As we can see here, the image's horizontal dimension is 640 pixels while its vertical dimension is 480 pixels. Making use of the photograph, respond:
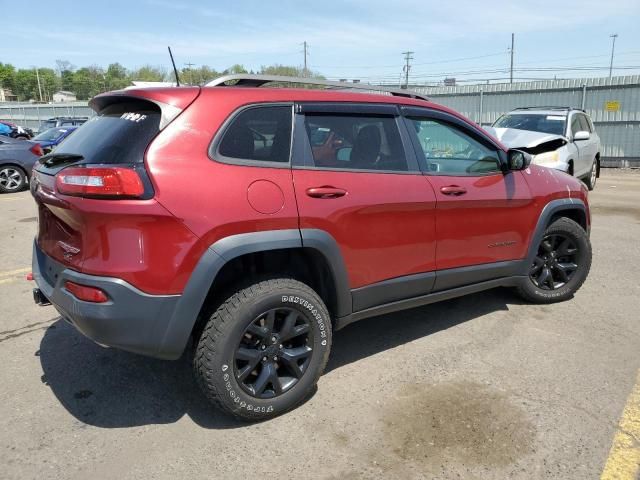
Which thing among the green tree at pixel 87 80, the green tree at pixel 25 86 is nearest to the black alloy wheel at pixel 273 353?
the green tree at pixel 87 80

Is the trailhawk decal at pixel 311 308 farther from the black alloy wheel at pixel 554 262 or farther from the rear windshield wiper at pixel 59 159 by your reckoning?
the black alloy wheel at pixel 554 262

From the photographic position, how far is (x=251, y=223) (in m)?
2.74

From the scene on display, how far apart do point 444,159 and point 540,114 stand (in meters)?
8.13

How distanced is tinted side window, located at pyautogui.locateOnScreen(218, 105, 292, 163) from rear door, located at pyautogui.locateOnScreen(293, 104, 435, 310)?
81 mm

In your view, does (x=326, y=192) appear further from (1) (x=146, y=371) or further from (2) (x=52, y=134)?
(2) (x=52, y=134)

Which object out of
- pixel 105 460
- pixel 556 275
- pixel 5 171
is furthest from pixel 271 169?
pixel 5 171

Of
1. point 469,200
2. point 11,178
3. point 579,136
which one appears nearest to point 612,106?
point 579,136

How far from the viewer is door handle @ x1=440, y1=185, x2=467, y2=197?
143 inches

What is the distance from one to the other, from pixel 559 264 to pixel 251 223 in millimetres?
3223

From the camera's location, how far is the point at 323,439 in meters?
2.80

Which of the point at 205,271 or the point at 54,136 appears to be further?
the point at 54,136

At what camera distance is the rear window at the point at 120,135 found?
265 cm

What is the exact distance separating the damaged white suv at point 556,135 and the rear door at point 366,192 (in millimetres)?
6418

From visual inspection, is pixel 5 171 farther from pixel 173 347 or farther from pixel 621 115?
pixel 621 115
